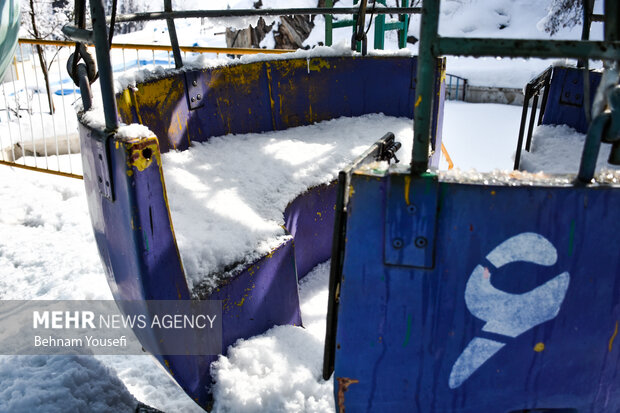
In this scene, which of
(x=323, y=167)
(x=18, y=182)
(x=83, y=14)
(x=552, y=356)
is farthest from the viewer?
(x=18, y=182)

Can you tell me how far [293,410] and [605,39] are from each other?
1579 millimetres

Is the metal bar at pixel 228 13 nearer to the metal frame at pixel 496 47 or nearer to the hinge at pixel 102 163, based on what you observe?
the hinge at pixel 102 163

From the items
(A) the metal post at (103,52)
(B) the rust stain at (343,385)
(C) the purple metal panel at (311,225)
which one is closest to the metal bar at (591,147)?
(B) the rust stain at (343,385)

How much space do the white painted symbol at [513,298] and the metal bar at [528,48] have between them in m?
0.43

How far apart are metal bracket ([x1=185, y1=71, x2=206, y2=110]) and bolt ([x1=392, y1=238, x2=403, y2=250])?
2.71 meters

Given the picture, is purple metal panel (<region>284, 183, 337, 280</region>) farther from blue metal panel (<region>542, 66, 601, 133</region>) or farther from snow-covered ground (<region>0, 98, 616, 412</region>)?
blue metal panel (<region>542, 66, 601, 133</region>)

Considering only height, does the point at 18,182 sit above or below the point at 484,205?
below

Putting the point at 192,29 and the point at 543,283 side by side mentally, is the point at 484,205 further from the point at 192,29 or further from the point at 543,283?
the point at 192,29

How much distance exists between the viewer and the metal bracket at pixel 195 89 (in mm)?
3600

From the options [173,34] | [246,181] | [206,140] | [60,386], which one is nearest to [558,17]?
[206,140]

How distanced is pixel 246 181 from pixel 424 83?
200 cm

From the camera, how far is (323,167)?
11.2 ft

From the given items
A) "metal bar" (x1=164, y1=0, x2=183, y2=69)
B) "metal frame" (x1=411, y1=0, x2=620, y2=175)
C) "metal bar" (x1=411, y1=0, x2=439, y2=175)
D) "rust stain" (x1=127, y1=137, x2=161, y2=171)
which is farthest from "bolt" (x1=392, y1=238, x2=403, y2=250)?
"metal bar" (x1=164, y1=0, x2=183, y2=69)

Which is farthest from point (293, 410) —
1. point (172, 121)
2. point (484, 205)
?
point (172, 121)
